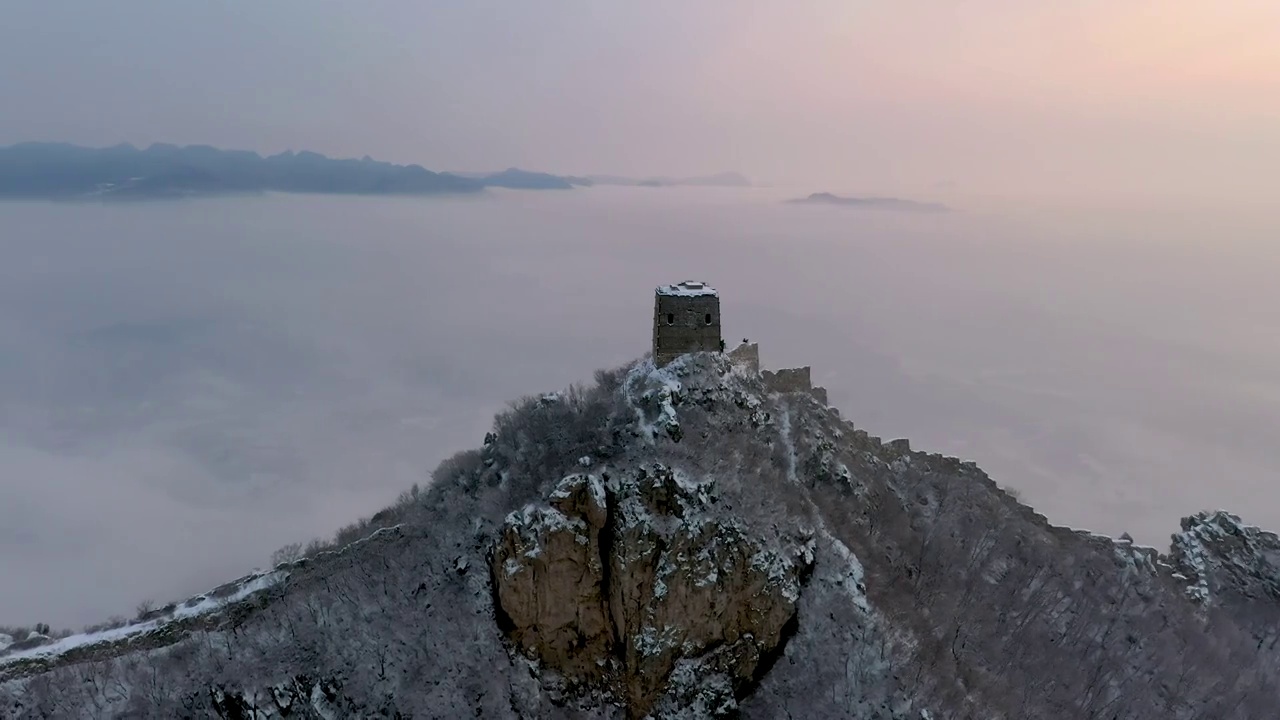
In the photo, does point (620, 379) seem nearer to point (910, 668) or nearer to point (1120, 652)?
point (910, 668)

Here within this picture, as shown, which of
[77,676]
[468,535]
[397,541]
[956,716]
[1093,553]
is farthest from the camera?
[1093,553]

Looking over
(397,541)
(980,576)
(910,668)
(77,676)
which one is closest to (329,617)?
(397,541)

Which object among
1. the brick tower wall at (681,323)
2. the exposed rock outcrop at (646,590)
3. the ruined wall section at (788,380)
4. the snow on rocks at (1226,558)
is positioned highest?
the brick tower wall at (681,323)

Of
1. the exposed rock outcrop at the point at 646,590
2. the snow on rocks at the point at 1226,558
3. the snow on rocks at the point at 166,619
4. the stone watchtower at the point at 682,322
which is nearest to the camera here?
the exposed rock outcrop at the point at 646,590

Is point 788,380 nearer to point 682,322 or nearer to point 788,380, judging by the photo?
point 788,380

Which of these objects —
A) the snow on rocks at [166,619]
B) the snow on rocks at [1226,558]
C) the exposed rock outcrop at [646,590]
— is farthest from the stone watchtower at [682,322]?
the snow on rocks at [1226,558]

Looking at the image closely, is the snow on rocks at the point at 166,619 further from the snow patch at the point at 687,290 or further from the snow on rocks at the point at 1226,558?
A: the snow on rocks at the point at 1226,558

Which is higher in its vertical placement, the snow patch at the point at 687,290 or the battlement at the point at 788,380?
Result: the snow patch at the point at 687,290
